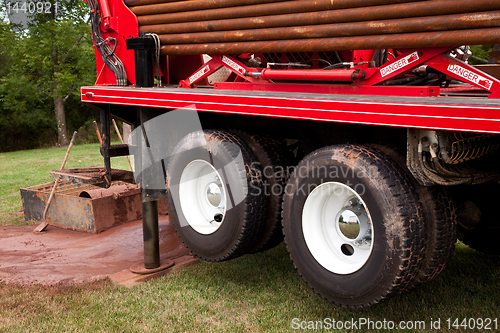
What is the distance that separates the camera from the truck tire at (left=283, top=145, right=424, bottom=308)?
264 centimetres

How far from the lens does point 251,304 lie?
3.62 meters

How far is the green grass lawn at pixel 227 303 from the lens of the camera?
3.33 meters

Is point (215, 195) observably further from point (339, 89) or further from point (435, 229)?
point (435, 229)

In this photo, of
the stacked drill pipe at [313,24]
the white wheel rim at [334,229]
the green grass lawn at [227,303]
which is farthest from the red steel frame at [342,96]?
the green grass lawn at [227,303]

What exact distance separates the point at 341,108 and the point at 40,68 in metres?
20.8

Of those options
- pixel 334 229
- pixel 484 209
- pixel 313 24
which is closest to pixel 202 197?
pixel 334 229

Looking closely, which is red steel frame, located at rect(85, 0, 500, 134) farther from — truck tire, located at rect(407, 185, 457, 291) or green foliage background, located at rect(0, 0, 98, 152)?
green foliage background, located at rect(0, 0, 98, 152)

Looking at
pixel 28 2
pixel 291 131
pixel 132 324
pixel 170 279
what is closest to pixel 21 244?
pixel 170 279

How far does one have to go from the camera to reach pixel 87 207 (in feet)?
19.2

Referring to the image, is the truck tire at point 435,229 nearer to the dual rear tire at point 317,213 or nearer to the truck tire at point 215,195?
the dual rear tire at point 317,213

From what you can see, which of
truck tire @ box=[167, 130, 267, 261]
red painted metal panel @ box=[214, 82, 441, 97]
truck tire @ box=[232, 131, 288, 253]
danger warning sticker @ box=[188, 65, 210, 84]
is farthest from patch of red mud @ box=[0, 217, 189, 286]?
red painted metal panel @ box=[214, 82, 441, 97]

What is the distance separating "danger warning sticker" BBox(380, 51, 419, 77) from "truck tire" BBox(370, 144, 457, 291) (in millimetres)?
542

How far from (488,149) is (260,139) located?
5.37ft

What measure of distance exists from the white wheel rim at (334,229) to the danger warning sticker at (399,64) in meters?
0.79
